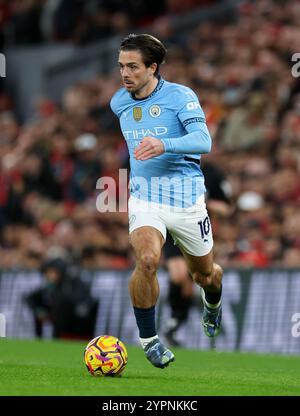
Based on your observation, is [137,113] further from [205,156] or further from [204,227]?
[205,156]

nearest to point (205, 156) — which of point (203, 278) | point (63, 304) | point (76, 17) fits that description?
point (63, 304)

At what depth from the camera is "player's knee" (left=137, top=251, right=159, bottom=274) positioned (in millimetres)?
8680

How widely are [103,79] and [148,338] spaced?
12.4 m

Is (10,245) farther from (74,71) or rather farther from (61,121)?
(74,71)

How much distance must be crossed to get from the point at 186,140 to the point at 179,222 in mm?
821

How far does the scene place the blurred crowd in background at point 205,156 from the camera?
614 inches

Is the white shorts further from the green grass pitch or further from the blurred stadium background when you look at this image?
the blurred stadium background

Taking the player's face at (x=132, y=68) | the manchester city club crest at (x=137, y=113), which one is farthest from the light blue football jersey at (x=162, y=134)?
the player's face at (x=132, y=68)

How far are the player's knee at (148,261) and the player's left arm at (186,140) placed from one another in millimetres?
734

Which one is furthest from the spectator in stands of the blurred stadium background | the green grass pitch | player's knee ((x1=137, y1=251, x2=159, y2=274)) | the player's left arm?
player's knee ((x1=137, y1=251, x2=159, y2=274))

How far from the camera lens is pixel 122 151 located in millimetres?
18453

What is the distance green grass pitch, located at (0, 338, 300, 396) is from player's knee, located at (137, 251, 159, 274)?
2.63 ft

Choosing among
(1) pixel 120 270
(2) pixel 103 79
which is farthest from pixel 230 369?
(2) pixel 103 79

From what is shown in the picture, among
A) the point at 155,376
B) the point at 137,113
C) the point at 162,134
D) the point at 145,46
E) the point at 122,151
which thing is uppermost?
the point at 122,151
